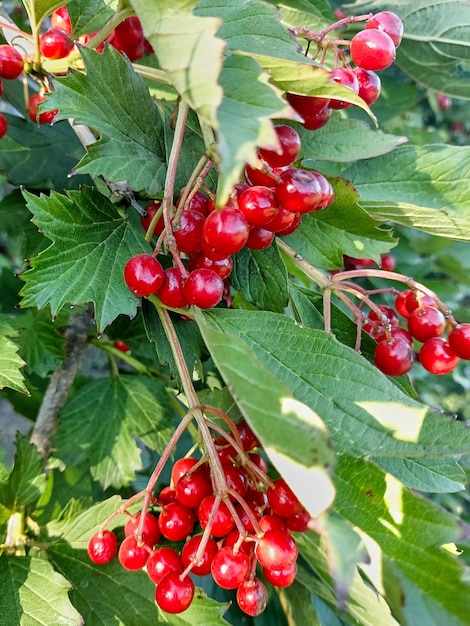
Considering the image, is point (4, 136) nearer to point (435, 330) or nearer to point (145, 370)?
point (145, 370)

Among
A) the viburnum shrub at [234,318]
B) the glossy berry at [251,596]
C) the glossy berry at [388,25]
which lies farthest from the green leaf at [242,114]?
the glossy berry at [251,596]

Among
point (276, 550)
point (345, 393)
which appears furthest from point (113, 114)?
point (276, 550)

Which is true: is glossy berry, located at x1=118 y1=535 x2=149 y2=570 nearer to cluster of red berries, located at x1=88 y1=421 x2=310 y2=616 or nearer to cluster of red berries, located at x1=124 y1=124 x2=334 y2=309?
cluster of red berries, located at x1=88 y1=421 x2=310 y2=616

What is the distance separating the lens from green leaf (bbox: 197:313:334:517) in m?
0.43

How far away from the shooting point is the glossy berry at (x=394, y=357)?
74 cm

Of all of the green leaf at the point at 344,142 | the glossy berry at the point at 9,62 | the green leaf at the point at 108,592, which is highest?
the glossy berry at the point at 9,62

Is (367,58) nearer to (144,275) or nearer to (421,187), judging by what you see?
(421,187)

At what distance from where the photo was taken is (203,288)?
0.63 metres

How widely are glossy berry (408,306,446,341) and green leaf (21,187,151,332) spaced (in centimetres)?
39

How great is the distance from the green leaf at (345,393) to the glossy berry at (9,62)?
48 centimetres

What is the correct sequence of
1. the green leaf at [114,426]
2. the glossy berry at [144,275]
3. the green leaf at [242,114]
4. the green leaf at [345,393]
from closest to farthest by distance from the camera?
the green leaf at [242,114] → the green leaf at [345,393] → the glossy berry at [144,275] → the green leaf at [114,426]

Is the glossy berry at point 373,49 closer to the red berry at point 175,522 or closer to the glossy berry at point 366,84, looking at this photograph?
the glossy berry at point 366,84

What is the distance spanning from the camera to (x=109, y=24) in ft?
2.40

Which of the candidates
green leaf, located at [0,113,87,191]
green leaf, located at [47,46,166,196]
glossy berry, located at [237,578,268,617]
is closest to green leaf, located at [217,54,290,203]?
green leaf, located at [47,46,166,196]
